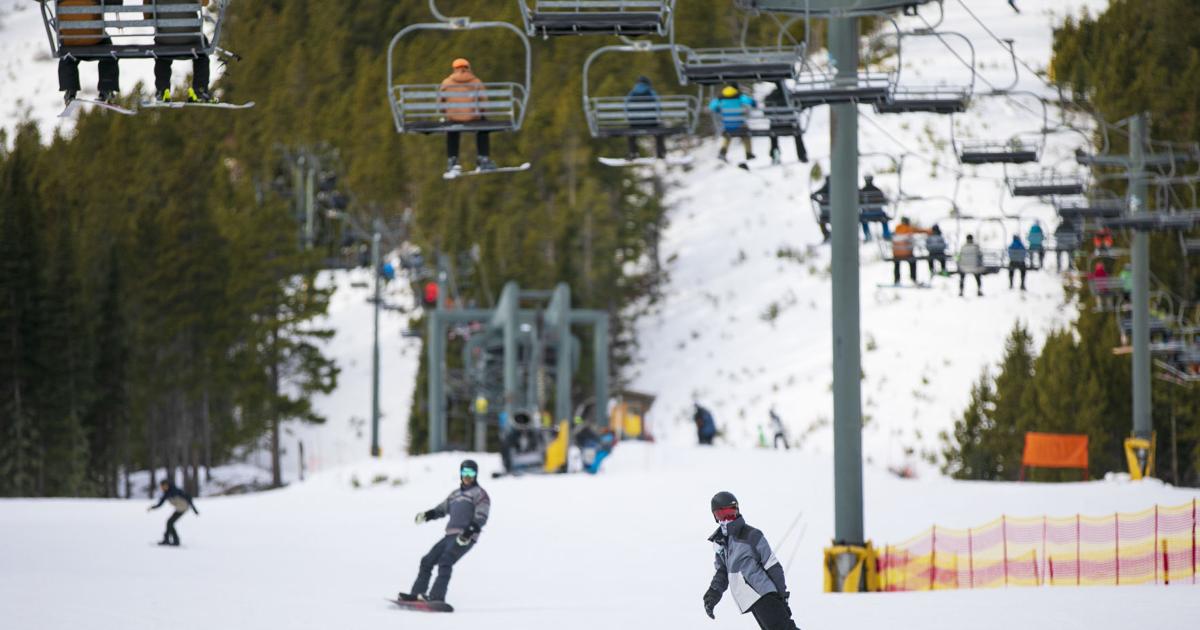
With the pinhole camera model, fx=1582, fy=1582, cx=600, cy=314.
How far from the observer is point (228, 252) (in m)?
73.9

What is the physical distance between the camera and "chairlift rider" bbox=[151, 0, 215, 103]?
13.9m

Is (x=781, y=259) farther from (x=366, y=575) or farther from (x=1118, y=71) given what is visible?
(x=366, y=575)

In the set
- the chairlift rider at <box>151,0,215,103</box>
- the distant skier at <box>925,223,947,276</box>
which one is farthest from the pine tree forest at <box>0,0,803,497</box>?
the chairlift rider at <box>151,0,215,103</box>

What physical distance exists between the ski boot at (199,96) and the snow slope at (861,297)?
32237 millimetres

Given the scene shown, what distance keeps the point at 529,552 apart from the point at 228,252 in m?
51.4

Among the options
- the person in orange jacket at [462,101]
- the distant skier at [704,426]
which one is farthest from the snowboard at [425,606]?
the distant skier at [704,426]

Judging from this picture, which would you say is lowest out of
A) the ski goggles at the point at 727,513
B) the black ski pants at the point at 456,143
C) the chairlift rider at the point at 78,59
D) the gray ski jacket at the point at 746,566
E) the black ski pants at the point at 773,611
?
the black ski pants at the point at 773,611

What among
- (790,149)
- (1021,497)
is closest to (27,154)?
(790,149)

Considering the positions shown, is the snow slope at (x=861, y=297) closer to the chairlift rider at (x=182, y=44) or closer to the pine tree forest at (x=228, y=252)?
the pine tree forest at (x=228, y=252)

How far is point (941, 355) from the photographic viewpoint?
5825 centimetres

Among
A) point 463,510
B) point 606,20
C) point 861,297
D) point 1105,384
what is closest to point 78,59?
point 606,20

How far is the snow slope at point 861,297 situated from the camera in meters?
56.5

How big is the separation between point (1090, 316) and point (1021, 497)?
48.4ft

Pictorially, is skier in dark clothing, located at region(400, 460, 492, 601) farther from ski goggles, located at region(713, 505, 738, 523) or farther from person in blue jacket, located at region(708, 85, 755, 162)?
person in blue jacket, located at region(708, 85, 755, 162)
